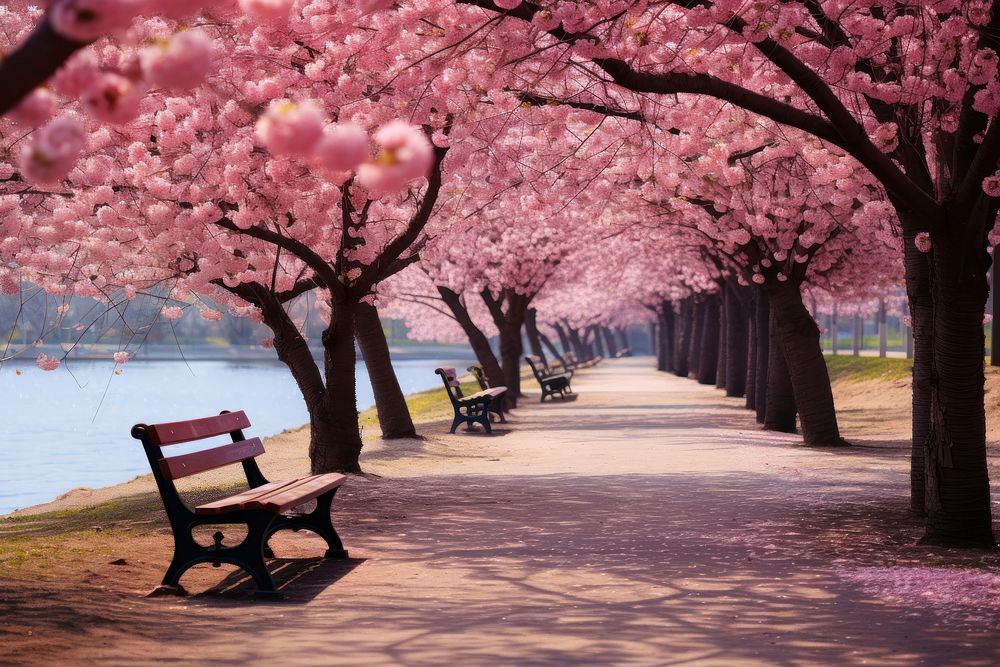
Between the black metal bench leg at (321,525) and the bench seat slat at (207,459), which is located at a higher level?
the bench seat slat at (207,459)

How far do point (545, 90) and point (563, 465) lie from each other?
4965mm

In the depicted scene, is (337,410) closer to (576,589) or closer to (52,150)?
(576,589)

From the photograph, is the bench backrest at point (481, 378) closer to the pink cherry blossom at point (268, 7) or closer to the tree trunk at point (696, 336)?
the tree trunk at point (696, 336)

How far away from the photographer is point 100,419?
1222 inches

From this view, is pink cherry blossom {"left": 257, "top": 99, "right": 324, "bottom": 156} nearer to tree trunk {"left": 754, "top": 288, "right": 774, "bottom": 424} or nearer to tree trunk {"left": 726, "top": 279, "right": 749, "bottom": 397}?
tree trunk {"left": 754, "top": 288, "right": 774, "bottom": 424}

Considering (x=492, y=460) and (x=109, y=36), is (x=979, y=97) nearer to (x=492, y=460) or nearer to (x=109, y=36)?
(x=109, y=36)

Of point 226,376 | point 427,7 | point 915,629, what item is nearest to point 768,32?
point 427,7

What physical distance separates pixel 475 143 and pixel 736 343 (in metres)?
21.2

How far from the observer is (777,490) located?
1307cm

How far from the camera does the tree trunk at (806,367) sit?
1891cm

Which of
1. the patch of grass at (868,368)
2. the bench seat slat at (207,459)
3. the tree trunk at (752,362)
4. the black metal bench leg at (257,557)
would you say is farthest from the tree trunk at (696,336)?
the black metal bench leg at (257,557)

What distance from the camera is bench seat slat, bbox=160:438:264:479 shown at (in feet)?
24.8

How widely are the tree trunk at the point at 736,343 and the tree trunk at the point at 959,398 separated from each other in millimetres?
22338

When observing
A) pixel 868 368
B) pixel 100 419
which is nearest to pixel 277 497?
pixel 100 419
